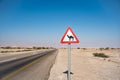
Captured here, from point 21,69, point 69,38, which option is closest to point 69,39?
point 69,38

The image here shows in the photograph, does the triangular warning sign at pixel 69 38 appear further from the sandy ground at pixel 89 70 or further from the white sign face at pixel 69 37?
the sandy ground at pixel 89 70

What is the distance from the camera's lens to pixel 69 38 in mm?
6617

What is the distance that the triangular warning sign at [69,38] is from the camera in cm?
654

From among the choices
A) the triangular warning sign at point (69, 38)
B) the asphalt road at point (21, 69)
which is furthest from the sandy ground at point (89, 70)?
the triangular warning sign at point (69, 38)

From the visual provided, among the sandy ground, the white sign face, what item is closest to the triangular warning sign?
the white sign face

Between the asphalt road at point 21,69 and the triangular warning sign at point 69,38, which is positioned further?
the asphalt road at point 21,69

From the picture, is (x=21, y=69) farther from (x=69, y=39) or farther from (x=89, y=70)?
(x=69, y=39)

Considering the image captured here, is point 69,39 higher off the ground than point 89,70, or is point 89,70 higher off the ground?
point 69,39

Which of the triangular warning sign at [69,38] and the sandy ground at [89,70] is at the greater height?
the triangular warning sign at [69,38]

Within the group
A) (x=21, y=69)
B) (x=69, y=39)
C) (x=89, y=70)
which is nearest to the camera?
(x=69, y=39)

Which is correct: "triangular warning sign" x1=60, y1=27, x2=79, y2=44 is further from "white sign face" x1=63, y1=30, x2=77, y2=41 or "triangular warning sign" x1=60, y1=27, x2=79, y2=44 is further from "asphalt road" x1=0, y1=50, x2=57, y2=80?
"asphalt road" x1=0, y1=50, x2=57, y2=80

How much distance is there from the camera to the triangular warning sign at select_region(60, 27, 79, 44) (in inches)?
258

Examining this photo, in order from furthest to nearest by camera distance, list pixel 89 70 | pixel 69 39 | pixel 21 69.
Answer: pixel 89 70
pixel 21 69
pixel 69 39

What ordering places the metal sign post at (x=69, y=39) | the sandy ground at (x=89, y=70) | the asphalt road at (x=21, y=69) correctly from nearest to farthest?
the metal sign post at (x=69, y=39), the asphalt road at (x=21, y=69), the sandy ground at (x=89, y=70)
